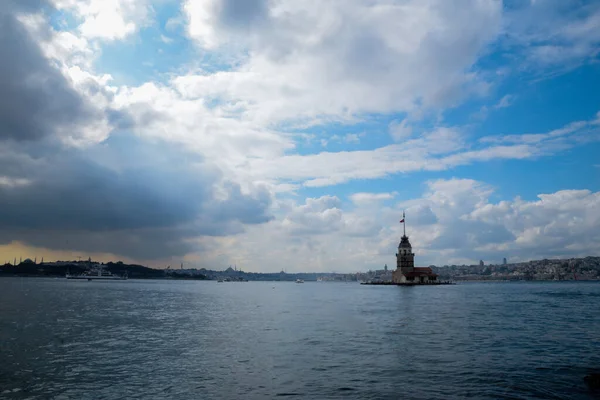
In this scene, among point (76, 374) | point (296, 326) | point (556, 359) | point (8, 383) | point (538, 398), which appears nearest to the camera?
point (538, 398)

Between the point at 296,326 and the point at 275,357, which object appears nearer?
the point at 275,357

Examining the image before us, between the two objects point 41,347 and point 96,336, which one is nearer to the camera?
point 41,347

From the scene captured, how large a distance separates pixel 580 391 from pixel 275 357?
18.5m

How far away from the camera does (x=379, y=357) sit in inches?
1168

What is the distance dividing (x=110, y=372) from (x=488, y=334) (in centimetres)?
3352

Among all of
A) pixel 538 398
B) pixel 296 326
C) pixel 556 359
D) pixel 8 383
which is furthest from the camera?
pixel 296 326

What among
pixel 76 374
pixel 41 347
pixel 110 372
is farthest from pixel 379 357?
pixel 41 347

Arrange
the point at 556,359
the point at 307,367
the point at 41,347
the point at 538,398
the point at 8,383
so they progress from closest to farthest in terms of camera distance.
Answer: the point at 538,398 < the point at 8,383 < the point at 307,367 < the point at 556,359 < the point at 41,347

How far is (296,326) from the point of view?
48.0 meters

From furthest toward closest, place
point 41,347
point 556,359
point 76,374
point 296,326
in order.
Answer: point 296,326, point 41,347, point 556,359, point 76,374

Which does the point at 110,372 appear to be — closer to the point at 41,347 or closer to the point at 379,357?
the point at 41,347

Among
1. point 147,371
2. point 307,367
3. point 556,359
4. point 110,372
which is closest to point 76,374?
point 110,372

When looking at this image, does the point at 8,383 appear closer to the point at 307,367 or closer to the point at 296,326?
the point at 307,367

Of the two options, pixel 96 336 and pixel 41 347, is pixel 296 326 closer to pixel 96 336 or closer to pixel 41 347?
pixel 96 336
